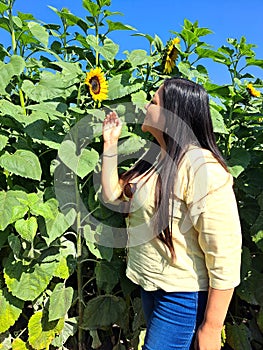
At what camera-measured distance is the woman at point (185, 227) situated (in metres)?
1.32

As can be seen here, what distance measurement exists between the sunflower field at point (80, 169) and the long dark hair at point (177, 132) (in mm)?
462

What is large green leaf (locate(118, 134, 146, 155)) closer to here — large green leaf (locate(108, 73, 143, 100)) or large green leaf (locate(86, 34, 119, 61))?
large green leaf (locate(108, 73, 143, 100))

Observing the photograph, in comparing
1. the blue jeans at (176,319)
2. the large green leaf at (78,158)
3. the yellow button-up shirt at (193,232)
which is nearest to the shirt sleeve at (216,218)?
the yellow button-up shirt at (193,232)

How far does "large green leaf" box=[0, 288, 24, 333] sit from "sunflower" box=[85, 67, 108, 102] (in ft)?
3.09

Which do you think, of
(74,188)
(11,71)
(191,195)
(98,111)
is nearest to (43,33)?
(11,71)

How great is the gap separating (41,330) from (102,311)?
279 millimetres

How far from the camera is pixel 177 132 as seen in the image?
1.40 metres

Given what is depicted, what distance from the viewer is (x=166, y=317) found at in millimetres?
1439

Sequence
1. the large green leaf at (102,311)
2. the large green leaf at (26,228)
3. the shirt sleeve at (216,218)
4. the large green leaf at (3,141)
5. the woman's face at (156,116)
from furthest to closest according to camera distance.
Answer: the large green leaf at (102,311) < the large green leaf at (3,141) < the large green leaf at (26,228) < the woman's face at (156,116) < the shirt sleeve at (216,218)

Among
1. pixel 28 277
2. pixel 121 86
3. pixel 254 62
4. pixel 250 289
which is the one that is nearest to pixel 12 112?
pixel 121 86

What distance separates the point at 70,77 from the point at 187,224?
81 centimetres

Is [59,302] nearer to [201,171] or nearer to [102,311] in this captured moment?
[102,311]

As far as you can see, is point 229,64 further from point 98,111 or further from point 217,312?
point 217,312

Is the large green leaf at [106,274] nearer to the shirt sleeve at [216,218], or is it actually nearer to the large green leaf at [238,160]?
the large green leaf at [238,160]
